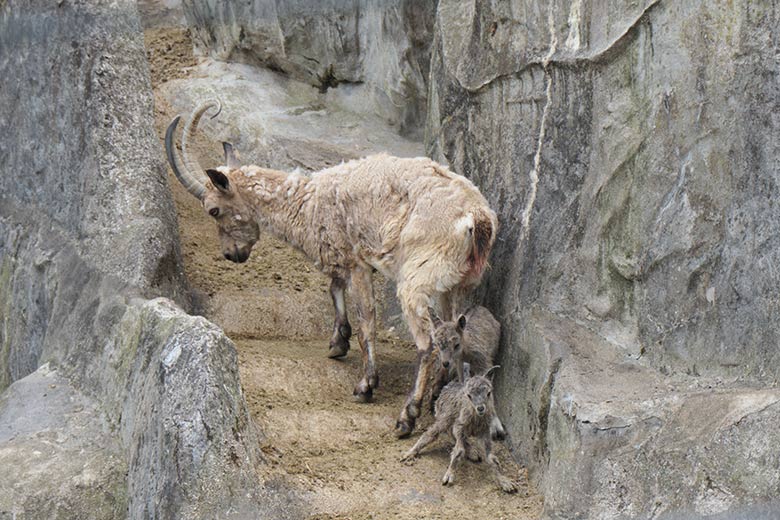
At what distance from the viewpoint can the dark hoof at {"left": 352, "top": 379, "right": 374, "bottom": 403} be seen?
324 inches

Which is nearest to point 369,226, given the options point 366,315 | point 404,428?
point 366,315

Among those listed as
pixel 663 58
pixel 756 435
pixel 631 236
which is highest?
pixel 663 58

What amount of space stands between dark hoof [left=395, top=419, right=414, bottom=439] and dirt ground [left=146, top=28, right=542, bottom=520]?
0.05 m

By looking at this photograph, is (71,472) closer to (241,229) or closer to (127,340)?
(127,340)

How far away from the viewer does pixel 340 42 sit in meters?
11.5

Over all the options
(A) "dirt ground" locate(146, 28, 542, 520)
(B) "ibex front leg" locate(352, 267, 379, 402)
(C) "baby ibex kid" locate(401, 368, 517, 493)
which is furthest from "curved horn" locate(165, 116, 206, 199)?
(C) "baby ibex kid" locate(401, 368, 517, 493)

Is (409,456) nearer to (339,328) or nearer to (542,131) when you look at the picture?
(339,328)

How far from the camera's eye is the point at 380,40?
439 inches

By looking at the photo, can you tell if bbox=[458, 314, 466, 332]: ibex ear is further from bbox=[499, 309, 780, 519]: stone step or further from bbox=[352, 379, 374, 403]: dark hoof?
bbox=[352, 379, 374, 403]: dark hoof

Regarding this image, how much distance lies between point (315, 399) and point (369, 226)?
1252 millimetres

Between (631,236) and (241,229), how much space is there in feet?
11.6

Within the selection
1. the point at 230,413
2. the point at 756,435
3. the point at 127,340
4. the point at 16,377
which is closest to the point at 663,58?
the point at 756,435

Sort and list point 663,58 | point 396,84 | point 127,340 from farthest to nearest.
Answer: point 396,84 → point 127,340 → point 663,58

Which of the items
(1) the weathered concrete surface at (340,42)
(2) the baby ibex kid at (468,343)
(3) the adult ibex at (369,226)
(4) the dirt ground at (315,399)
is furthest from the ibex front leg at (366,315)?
(1) the weathered concrete surface at (340,42)
